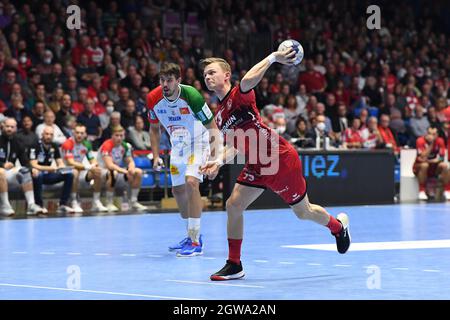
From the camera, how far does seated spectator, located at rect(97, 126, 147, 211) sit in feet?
59.6

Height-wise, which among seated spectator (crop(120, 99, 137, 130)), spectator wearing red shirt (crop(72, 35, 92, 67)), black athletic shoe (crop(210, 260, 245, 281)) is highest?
spectator wearing red shirt (crop(72, 35, 92, 67))

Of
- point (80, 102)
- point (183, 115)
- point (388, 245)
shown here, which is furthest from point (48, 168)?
point (388, 245)

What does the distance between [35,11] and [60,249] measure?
11340 mm

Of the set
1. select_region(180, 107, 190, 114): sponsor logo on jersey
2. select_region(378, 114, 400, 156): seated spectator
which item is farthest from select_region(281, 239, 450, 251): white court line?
select_region(378, 114, 400, 156): seated spectator

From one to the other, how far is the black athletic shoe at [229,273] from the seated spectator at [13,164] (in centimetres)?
883

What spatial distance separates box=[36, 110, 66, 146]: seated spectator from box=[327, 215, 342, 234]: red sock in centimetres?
882

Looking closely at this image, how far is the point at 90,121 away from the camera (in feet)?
63.0

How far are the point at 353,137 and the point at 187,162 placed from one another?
1073 centimetres

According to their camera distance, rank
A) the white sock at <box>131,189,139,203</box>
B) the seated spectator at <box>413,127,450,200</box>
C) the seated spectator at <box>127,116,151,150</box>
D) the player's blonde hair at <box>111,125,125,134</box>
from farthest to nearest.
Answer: the seated spectator at <box>413,127,450,200</box> → the seated spectator at <box>127,116,151,150</box> → the white sock at <box>131,189,139,203</box> → the player's blonde hair at <box>111,125,125,134</box>

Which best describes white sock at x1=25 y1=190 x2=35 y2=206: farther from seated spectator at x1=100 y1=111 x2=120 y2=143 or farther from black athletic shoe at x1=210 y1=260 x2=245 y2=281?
black athletic shoe at x1=210 y1=260 x2=245 y2=281

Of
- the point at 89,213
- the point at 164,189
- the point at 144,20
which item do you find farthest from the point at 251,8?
the point at 89,213

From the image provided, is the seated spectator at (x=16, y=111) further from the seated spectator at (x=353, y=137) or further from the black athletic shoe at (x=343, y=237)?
the black athletic shoe at (x=343, y=237)

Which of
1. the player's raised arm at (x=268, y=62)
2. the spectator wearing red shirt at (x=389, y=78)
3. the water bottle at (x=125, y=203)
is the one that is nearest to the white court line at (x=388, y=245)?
the player's raised arm at (x=268, y=62)

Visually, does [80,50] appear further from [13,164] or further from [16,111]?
[13,164]
